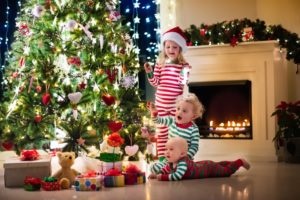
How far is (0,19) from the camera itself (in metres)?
5.40

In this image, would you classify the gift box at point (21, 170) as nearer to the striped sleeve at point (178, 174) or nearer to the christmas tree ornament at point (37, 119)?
the christmas tree ornament at point (37, 119)

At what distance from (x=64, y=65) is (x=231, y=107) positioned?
7.08ft

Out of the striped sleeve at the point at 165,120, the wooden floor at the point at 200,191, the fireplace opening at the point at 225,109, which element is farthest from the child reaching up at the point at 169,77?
the fireplace opening at the point at 225,109

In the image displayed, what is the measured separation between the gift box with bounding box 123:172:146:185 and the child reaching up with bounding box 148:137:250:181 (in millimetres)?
152

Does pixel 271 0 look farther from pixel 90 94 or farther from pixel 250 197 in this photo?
pixel 250 197

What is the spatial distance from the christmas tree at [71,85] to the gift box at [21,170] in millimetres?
475

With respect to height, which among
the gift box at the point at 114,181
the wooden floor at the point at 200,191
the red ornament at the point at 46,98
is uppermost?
the red ornament at the point at 46,98

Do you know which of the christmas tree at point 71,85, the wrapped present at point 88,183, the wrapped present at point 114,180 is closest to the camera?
the wrapped present at point 88,183

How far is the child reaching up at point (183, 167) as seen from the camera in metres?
3.69

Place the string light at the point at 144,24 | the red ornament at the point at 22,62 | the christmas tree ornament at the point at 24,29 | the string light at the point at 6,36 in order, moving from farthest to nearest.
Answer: the string light at the point at 144,24 → the string light at the point at 6,36 → the christmas tree ornament at the point at 24,29 → the red ornament at the point at 22,62

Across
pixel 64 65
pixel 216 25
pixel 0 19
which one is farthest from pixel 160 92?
pixel 0 19

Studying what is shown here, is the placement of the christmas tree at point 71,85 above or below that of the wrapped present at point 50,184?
above

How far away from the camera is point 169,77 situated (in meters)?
4.34

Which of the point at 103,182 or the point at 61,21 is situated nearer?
the point at 103,182
